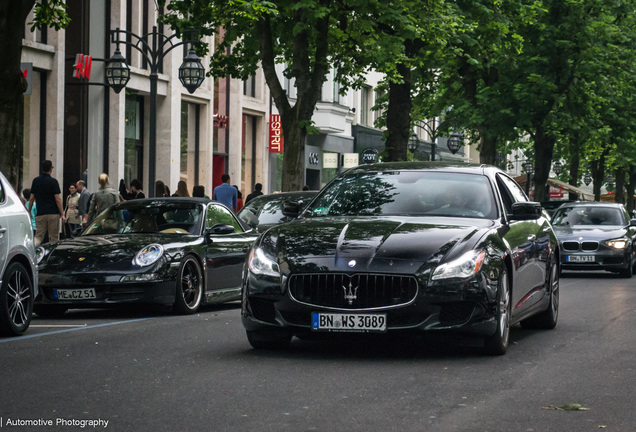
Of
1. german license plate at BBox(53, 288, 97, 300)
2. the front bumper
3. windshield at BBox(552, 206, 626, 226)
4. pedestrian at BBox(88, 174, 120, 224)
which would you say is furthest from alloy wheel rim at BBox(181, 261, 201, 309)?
windshield at BBox(552, 206, 626, 226)

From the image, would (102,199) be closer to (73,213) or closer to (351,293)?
(73,213)

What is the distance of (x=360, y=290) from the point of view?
7938 millimetres

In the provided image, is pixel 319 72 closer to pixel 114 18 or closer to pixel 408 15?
pixel 408 15

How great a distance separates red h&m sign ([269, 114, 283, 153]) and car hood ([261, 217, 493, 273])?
118 ft

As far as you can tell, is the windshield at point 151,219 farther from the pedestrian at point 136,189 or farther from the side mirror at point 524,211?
the pedestrian at point 136,189

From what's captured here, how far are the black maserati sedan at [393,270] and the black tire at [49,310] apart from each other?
420cm

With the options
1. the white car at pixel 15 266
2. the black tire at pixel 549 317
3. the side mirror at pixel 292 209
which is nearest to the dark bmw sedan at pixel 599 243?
the black tire at pixel 549 317

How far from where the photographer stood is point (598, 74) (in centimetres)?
3447

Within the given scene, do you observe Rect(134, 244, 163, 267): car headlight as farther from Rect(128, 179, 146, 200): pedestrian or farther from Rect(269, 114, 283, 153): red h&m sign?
Rect(269, 114, 283, 153): red h&m sign

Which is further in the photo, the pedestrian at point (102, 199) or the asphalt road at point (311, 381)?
the pedestrian at point (102, 199)

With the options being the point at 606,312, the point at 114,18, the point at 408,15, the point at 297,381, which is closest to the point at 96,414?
the point at 297,381

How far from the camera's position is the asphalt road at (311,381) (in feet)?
19.1

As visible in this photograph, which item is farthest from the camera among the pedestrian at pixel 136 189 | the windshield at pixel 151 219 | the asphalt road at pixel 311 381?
the pedestrian at pixel 136 189

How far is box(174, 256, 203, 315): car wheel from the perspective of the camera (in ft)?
40.4
